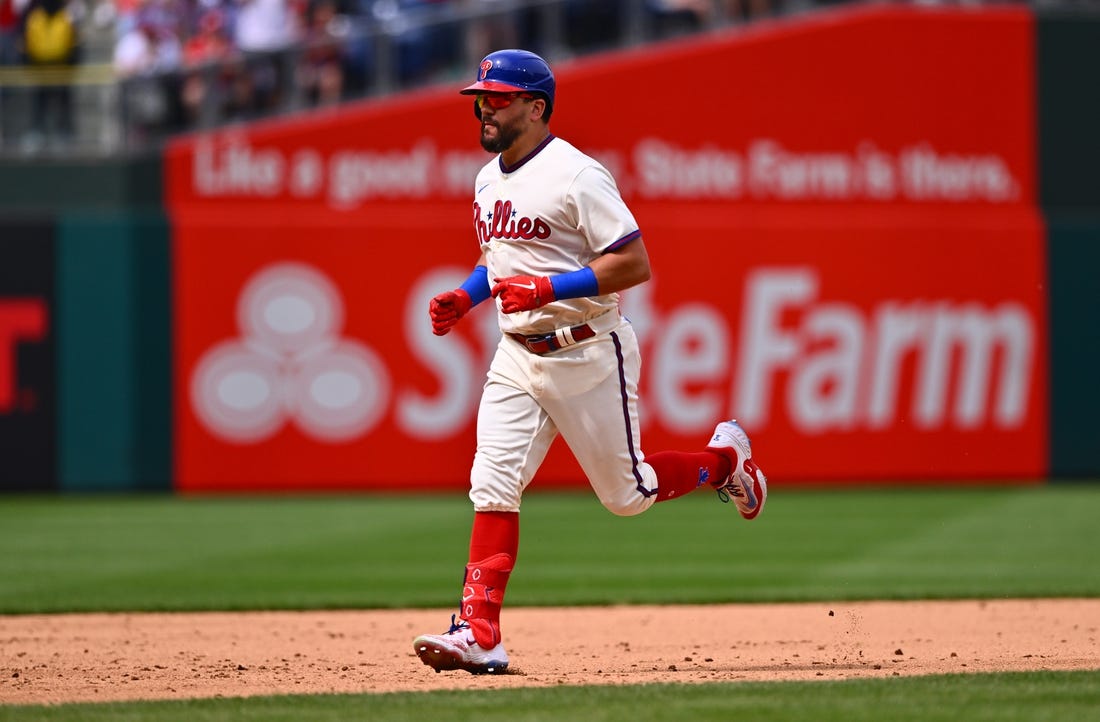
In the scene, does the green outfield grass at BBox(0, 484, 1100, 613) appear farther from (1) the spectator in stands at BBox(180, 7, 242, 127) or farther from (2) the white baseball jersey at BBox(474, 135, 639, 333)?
(1) the spectator in stands at BBox(180, 7, 242, 127)

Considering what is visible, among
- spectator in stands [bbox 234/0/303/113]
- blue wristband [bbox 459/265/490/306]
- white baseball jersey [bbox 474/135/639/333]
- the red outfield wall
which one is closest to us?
white baseball jersey [bbox 474/135/639/333]

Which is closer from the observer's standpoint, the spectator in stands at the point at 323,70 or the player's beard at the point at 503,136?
the player's beard at the point at 503,136

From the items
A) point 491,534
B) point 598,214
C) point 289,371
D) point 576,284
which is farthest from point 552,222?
point 289,371

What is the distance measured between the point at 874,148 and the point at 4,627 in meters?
10.7

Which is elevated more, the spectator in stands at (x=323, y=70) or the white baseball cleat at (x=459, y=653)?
the spectator in stands at (x=323, y=70)

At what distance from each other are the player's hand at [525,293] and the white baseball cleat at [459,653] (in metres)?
1.13

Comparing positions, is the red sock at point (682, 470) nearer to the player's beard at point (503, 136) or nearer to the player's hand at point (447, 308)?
the player's hand at point (447, 308)

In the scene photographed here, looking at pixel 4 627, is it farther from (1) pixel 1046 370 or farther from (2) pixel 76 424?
(1) pixel 1046 370

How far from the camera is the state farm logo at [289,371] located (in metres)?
15.3

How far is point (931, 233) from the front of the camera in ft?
52.0

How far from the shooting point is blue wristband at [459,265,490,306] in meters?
6.24

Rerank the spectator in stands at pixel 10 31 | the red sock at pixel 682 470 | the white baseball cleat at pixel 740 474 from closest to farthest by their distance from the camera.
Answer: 1. the red sock at pixel 682 470
2. the white baseball cleat at pixel 740 474
3. the spectator in stands at pixel 10 31

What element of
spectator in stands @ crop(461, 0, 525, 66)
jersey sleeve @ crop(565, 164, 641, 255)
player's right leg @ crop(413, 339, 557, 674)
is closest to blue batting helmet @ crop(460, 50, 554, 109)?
jersey sleeve @ crop(565, 164, 641, 255)

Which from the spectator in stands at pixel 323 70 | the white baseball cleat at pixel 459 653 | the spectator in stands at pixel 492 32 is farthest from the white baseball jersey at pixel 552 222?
the spectator in stands at pixel 323 70
